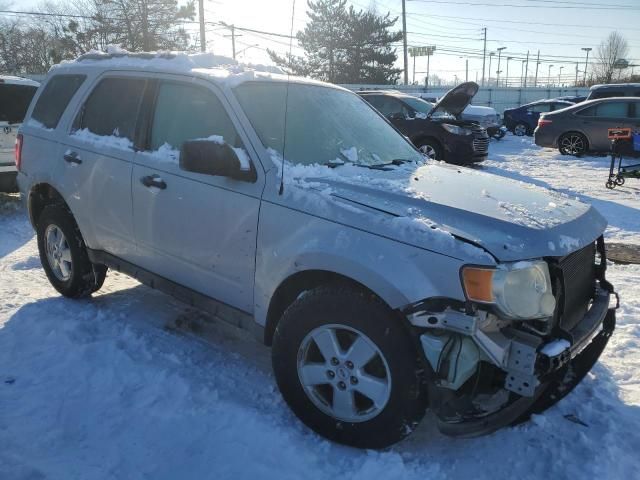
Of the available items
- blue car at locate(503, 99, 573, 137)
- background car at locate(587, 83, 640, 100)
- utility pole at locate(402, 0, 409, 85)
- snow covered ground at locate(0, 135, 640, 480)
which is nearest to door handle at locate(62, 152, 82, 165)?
snow covered ground at locate(0, 135, 640, 480)

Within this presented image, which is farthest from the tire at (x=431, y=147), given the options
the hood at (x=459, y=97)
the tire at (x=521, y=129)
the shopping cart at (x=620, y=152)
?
the tire at (x=521, y=129)

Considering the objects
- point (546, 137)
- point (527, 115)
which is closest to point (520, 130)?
point (527, 115)

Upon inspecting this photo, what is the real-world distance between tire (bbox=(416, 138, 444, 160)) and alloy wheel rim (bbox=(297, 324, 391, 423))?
33.0ft

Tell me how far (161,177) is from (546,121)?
14.3m

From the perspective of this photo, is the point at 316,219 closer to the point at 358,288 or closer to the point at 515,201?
the point at 358,288

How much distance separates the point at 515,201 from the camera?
295 centimetres

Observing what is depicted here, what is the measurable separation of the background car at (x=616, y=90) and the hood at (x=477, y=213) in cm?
1560

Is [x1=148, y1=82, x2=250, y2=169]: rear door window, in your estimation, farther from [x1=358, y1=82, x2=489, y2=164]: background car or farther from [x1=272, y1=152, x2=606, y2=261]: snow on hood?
[x1=358, y1=82, x2=489, y2=164]: background car

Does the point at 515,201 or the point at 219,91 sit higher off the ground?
the point at 219,91

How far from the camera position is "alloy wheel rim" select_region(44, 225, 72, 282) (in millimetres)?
4492

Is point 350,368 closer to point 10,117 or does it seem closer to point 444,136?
point 10,117

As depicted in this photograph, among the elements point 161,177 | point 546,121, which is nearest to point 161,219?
point 161,177

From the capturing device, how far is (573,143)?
596 inches

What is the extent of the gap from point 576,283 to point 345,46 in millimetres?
42416
